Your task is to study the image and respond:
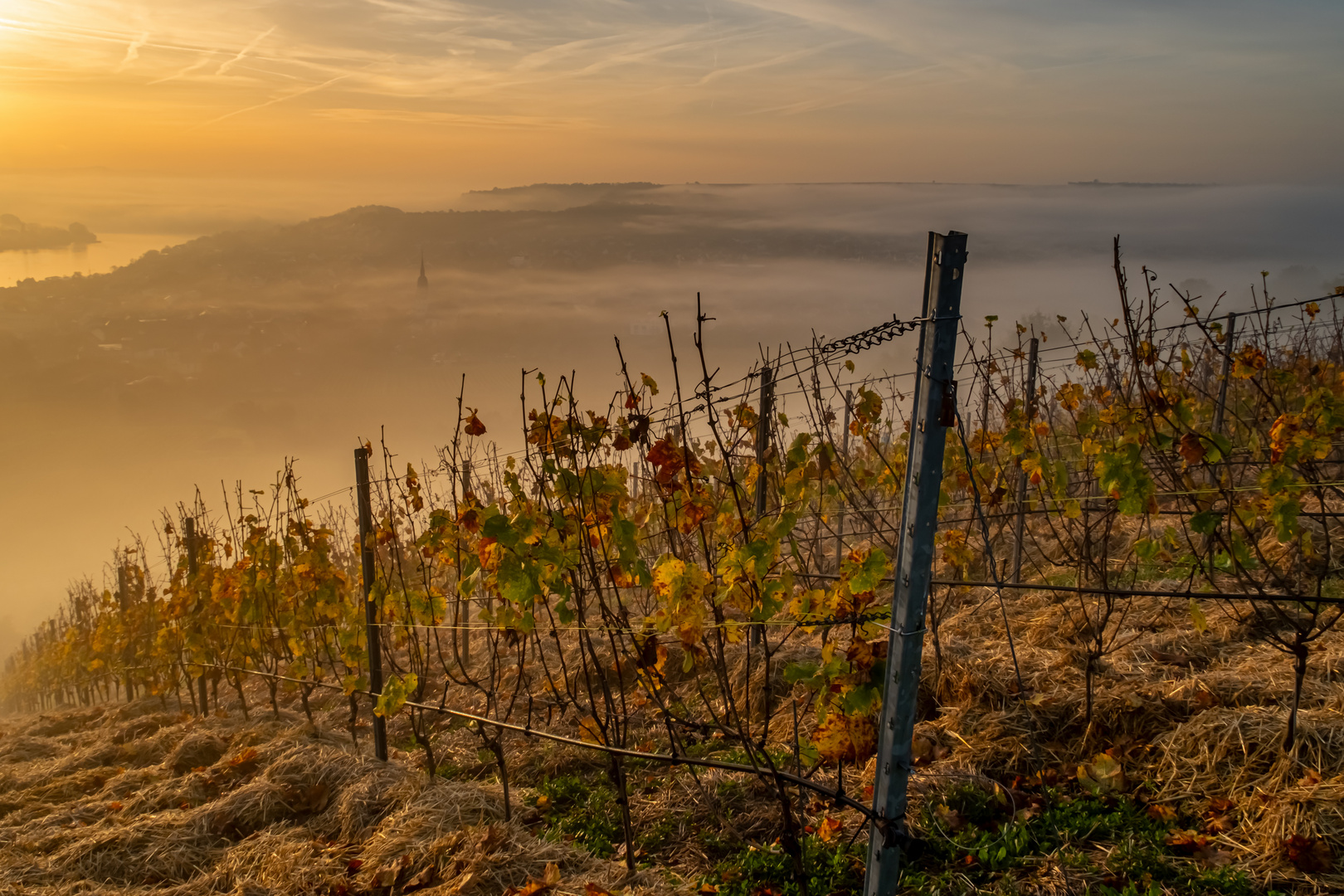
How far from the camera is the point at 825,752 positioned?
3.06m

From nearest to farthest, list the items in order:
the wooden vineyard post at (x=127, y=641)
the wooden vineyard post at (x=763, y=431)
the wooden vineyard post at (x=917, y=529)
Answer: the wooden vineyard post at (x=917, y=529), the wooden vineyard post at (x=763, y=431), the wooden vineyard post at (x=127, y=641)

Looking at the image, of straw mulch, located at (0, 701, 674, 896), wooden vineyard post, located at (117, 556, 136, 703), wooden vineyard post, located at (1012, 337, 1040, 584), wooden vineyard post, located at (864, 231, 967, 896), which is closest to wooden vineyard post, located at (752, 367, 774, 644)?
straw mulch, located at (0, 701, 674, 896)

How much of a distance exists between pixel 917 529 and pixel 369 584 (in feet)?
14.6

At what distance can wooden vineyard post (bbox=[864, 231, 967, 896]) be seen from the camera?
7.74ft

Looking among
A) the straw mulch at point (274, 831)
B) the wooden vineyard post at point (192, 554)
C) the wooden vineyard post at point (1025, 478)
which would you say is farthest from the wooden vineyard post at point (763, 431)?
the wooden vineyard post at point (192, 554)

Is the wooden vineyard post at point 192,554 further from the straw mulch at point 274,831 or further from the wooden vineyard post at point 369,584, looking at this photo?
the wooden vineyard post at point 369,584

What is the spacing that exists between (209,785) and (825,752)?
5061mm

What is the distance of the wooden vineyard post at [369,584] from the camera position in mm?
5738

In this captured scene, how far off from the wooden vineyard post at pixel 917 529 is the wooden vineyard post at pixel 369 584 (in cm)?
412

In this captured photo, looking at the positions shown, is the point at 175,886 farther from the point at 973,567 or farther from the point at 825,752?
the point at 973,567

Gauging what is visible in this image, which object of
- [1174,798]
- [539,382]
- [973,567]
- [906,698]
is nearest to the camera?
[906,698]

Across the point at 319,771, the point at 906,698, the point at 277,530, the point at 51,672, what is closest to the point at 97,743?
the point at 277,530

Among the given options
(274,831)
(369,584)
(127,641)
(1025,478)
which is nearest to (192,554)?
(127,641)

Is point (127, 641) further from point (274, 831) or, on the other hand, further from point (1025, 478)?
point (1025, 478)
